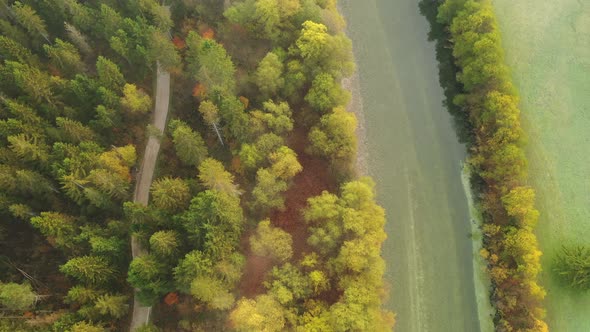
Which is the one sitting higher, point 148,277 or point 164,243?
point 164,243

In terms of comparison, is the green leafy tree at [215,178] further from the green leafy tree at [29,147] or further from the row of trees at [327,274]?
the green leafy tree at [29,147]

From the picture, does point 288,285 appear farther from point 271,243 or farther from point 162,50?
point 162,50

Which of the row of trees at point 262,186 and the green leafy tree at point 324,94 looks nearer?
the row of trees at point 262,186

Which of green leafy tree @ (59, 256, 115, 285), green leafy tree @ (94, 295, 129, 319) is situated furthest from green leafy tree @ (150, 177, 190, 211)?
green leafy tree @ (94, 295, 129, 319)

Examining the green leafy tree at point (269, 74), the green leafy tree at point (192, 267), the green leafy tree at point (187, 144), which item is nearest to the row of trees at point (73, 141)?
the green leafy tree at point (187, 144)

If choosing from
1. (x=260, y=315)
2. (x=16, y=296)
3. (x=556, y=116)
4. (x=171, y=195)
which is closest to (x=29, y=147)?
(x=16, y=296)

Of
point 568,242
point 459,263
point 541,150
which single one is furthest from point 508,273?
point 541,150
